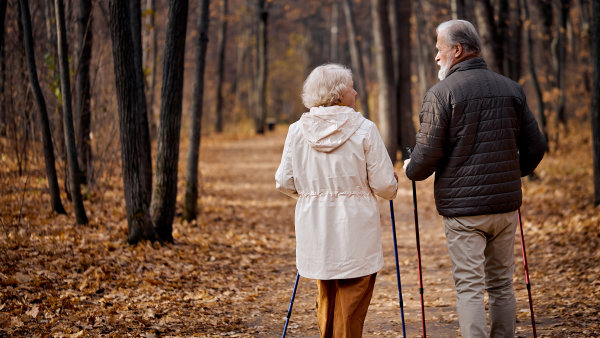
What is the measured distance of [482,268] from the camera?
3.71 meters

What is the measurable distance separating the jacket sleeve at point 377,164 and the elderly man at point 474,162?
228 millimetres

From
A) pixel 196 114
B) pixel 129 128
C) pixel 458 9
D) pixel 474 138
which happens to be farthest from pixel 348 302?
pixel 458 9

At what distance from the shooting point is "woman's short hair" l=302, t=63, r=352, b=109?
12.3 feet

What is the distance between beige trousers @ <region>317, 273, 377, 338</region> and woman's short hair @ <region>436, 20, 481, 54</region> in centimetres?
160

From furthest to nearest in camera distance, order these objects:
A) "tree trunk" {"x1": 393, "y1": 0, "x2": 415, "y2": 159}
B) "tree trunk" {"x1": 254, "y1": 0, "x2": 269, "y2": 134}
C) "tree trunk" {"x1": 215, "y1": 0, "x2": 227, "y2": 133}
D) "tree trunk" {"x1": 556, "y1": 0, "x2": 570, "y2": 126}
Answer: "tree trunk" {"x1": 254, "y1": 0, "x2": 269, "y2": 134}, "tree trunk" {"x1": 215, "y1": 0, "x2": 227, "y2": 133}, "tree trunk" {"x1": 556, "y1": 0, "x2": 570, "y2": 126}, "tree trunk" {"x1": 393, "y1": 0, "x2": 415, "y2": 159}

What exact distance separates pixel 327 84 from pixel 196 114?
19.4 ft

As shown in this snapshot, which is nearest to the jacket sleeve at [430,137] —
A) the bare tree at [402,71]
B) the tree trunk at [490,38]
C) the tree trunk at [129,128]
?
the tree trunk at [129,128]

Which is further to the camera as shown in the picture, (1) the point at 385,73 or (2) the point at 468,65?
(1) the point at 385,73

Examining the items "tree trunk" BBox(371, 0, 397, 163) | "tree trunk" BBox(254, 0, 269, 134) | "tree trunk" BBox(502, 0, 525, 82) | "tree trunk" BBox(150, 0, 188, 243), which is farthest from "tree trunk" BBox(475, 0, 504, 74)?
"tree trunk" BBox(254, 0, 269, 134)

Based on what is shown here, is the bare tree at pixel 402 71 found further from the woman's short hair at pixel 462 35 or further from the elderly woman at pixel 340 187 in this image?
the elderly woman at pixel 340 187

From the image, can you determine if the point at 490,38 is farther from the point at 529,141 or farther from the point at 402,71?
the point at 529,141

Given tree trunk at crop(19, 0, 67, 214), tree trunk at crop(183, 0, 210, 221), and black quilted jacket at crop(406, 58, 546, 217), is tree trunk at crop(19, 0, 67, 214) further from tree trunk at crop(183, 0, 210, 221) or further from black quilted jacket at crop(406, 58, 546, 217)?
black quilted jacket at crop(406, 58, 546, 217)

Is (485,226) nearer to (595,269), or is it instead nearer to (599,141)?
(595,269)

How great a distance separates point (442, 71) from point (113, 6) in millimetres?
4436
